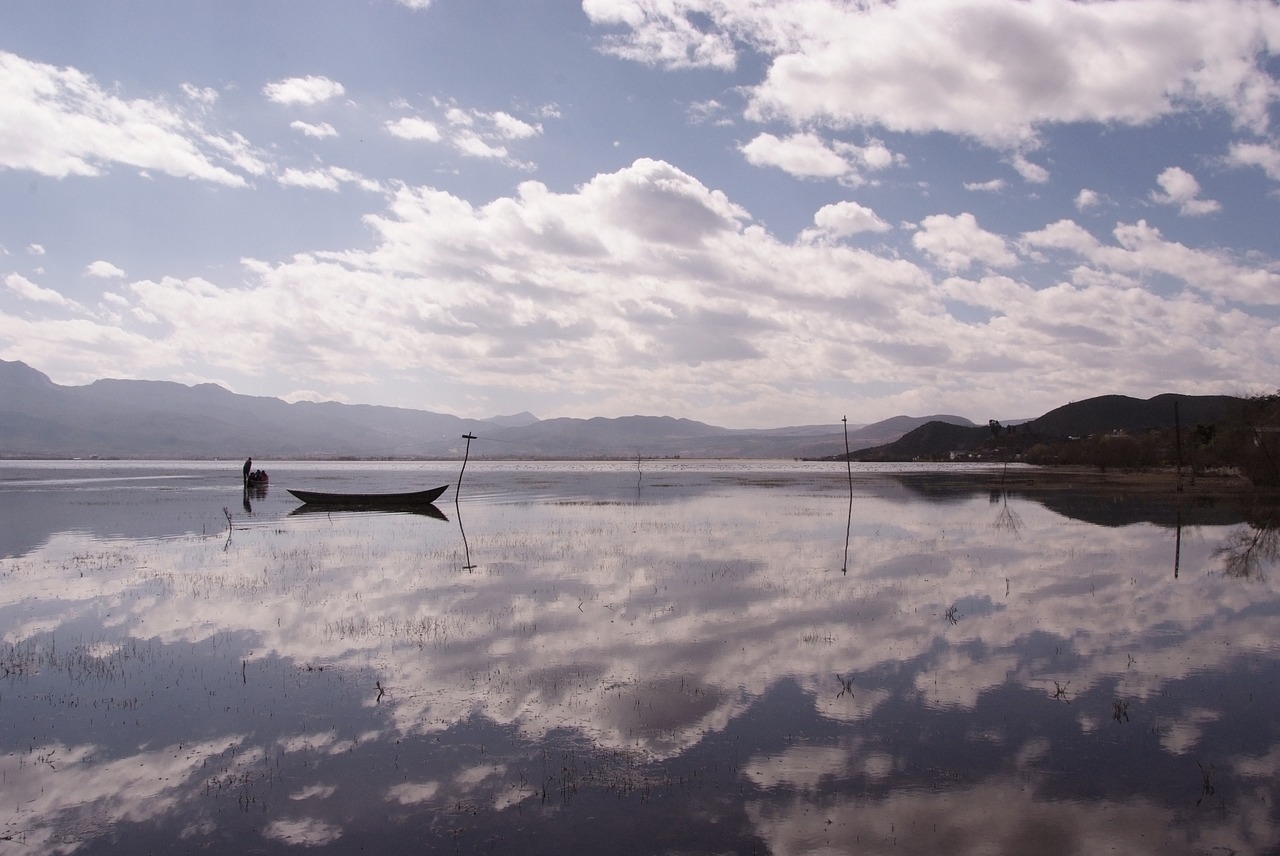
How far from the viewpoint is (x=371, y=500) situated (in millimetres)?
53500

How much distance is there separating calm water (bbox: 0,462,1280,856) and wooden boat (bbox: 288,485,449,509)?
25149mm

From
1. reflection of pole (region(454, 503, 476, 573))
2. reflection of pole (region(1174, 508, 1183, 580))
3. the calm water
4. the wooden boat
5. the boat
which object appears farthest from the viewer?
the wooden boat

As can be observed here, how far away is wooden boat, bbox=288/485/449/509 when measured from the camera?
52875 millimetres

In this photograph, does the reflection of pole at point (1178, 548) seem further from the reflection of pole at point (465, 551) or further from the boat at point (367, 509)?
the boat at point (367, 509)

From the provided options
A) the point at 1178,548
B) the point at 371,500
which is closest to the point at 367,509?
the point at 371,500

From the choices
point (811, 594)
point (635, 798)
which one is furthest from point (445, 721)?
point (811, 594)

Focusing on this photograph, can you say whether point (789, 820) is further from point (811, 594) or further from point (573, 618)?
point (811, 594)

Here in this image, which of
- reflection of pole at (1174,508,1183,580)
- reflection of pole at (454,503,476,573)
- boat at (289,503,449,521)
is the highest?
reflection of pole at (1174,508,1183,580)

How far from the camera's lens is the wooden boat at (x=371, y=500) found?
52875 millimetres

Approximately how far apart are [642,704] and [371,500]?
4467cm

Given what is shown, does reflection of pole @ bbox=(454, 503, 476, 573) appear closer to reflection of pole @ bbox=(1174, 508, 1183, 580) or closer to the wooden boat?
the wooden boat

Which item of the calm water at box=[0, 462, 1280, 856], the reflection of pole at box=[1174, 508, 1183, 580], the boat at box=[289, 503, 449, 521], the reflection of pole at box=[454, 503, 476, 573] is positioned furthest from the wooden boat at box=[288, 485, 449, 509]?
the reflection of pole at box=[1174, 508, 1183, 580]

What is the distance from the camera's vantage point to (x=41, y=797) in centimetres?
959

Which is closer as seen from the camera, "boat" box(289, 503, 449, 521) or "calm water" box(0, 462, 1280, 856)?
"calm water" box(0, 462, 1280, 856)
